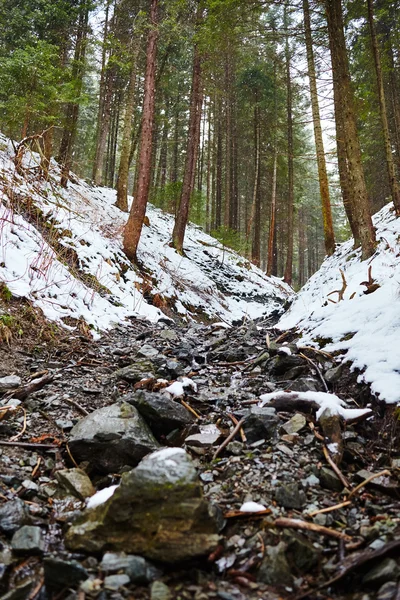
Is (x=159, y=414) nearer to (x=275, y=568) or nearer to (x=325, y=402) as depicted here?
(x=325, y=402)

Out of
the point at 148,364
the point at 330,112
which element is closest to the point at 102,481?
the point at 148,364

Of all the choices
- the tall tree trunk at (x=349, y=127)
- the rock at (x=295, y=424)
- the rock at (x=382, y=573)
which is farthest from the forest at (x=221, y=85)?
the rock at (x=382, y=573)

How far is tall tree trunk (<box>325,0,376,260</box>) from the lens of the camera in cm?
582

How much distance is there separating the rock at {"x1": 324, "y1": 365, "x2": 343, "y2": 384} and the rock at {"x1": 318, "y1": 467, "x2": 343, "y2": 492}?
1.30 metres

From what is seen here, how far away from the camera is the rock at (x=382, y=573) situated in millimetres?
1470

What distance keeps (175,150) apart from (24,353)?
2379 centimetres

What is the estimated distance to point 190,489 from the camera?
70.1 inches

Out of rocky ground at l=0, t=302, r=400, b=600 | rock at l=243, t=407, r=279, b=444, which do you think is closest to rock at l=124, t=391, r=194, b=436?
rocky ground at l=0, t=302, r=400, b=600

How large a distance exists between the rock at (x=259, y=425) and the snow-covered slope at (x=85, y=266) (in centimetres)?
324

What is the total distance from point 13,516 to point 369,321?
353 cm

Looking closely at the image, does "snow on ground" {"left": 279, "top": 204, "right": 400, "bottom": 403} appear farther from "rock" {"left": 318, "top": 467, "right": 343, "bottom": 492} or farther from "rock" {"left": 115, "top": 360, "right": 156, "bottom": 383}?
"rock" {"left": 115, "top": 360, "right": 156, "bottom": 383}

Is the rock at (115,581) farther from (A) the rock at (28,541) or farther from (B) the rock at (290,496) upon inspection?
(B) the rock at (290,496)

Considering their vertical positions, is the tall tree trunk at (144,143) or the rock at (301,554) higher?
the tall tree trunk at (144,143)

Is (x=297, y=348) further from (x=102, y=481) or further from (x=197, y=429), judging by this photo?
(x=102, y=481)
